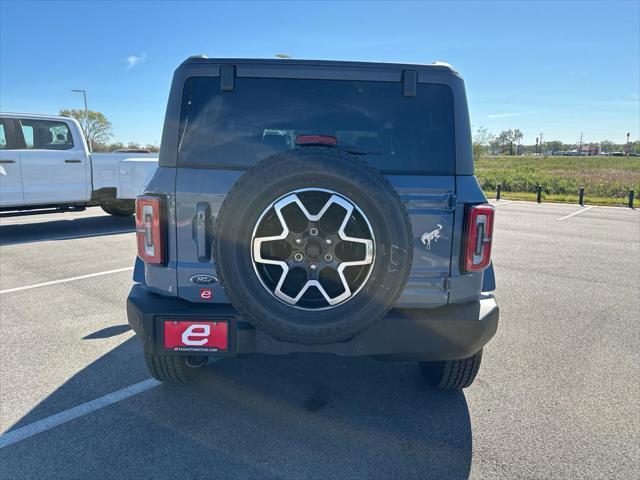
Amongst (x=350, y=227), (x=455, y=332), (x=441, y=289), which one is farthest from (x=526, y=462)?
(x=350, y=227)

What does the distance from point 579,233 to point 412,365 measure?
9.17 metres

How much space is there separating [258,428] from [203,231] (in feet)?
3.91

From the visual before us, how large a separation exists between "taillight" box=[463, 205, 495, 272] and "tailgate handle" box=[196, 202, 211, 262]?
1400 mm

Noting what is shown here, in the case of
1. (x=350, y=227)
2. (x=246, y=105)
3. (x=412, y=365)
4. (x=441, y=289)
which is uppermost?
(x=246, y=105)

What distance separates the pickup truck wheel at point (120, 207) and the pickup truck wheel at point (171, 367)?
8063 mm

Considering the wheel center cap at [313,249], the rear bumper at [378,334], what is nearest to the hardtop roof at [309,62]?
the wheel center cap at [313,249]

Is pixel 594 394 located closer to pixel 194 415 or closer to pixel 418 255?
pixel 418 255

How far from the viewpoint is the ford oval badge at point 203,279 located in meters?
2.57

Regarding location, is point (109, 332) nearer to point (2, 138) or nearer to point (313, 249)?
point (313, 249)

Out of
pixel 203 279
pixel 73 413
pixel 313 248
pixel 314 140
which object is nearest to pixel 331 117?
pixel 314 140

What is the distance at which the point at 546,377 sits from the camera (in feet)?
11.5

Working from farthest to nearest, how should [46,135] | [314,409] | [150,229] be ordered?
1. [46,135]
2. [314,409]
3. [150,229]

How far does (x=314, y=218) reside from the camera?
7.47ft

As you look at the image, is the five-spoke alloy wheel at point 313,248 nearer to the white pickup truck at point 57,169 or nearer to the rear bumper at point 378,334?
the rear bumper at point 378,334
